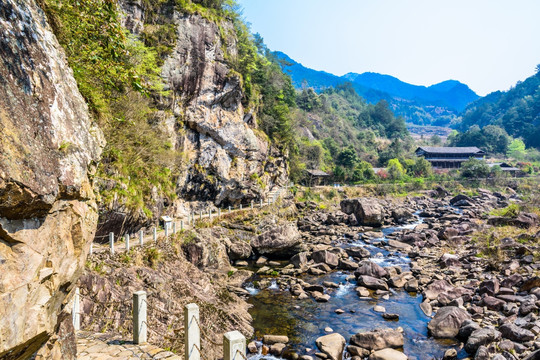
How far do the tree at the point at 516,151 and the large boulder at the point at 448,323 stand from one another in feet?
340

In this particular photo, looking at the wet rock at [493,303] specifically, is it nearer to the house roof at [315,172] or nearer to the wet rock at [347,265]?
the wet rock at [347,265]

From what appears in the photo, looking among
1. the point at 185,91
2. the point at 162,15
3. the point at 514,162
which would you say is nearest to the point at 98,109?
the point at 185,91

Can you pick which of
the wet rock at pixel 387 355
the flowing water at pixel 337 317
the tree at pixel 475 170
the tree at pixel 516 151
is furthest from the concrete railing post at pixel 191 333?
the tree at pixel 516 151

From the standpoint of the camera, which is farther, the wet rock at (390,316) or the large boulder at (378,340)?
the wet rock at (390,316)

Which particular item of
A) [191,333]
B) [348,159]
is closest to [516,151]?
[348,159]

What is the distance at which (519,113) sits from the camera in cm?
12425

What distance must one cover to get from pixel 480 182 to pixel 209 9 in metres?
67.3

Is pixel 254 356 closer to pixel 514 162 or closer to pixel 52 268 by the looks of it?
pixel 52 268

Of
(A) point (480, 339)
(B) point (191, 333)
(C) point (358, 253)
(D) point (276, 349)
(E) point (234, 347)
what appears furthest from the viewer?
(C) point (358, 253)

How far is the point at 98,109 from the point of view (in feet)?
37.2

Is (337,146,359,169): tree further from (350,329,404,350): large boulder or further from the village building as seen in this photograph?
(350,329,404,350): large boulder

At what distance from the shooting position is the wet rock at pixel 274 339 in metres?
12.3

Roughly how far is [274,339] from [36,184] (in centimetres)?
1089

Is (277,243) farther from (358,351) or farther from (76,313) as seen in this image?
(76,313)
